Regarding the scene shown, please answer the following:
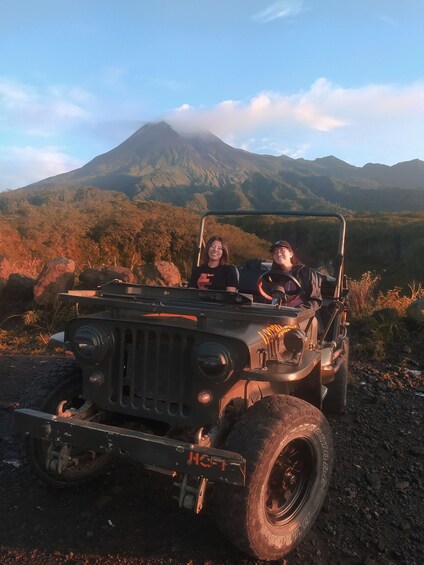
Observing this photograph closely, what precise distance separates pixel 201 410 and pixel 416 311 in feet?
20.0

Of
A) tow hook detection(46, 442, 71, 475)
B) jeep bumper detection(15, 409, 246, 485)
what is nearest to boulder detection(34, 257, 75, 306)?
tow hook detection(46, 442, 71, 475)

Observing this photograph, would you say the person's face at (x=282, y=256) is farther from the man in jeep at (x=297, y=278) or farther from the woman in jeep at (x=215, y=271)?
the woman in jeep at (x=215, y=271)

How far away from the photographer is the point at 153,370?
9.12 feet

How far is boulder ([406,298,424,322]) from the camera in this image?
25.1ft

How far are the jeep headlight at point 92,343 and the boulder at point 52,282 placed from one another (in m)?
5.78

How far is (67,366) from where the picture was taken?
329cm

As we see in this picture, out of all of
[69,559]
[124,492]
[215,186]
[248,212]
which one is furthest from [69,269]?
[215,186]

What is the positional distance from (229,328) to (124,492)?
1520 mm

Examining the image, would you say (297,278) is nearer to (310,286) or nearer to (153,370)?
(310,286)

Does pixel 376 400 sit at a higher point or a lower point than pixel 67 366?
lower

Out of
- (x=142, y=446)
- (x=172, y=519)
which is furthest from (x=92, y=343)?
(x=172, y=519)

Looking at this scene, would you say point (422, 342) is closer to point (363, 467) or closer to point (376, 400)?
point (376, 400)

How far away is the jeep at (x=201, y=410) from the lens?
2477 millimetres

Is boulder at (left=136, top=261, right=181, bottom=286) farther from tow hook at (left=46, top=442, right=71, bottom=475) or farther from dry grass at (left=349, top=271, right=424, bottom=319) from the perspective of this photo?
tow hook at (left=46, top=442, right=71, bottom=475)
